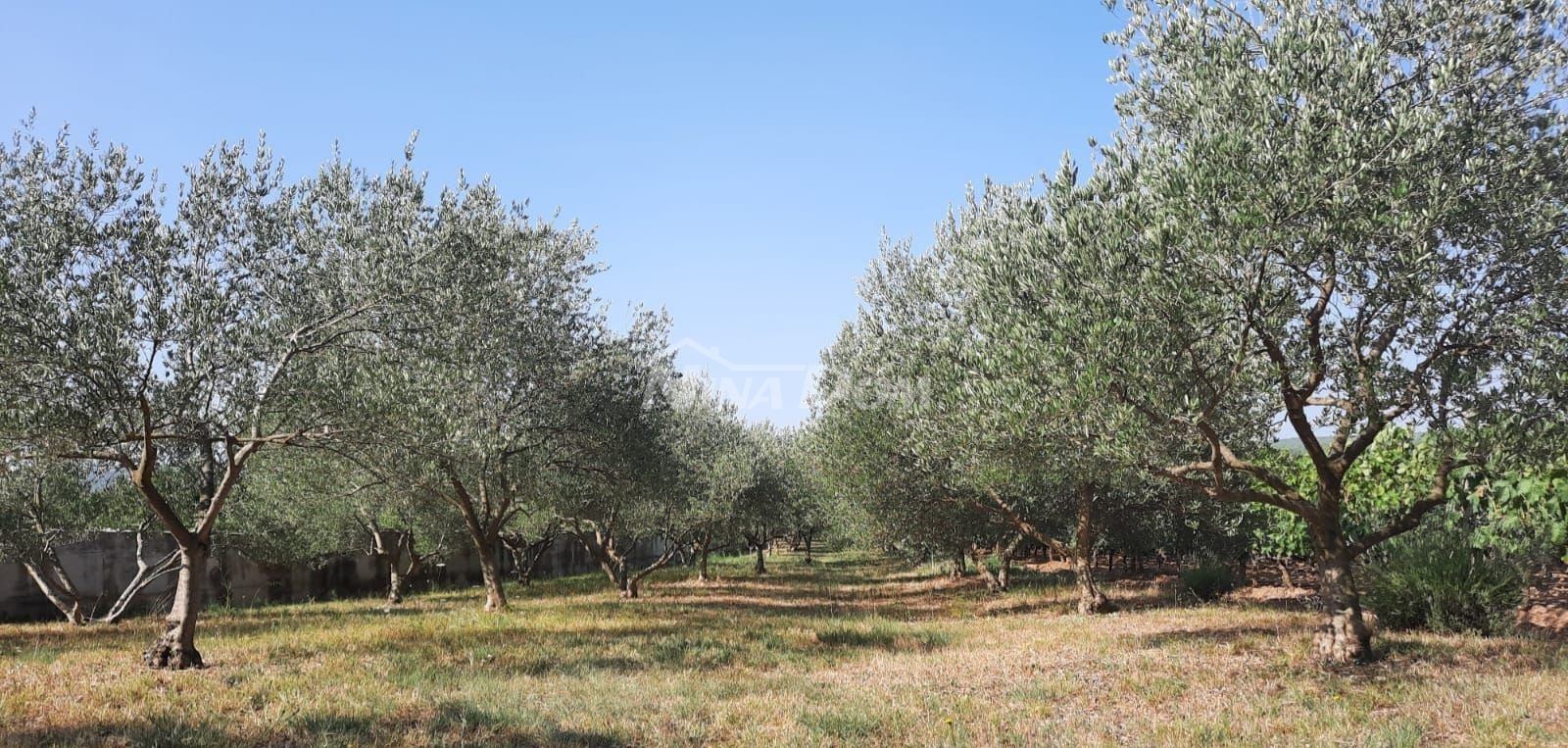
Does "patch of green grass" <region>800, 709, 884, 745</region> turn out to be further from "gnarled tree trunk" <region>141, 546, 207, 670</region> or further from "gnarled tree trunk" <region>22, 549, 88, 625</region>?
"gnarled tree trunk" <region>22, 549, 88, 625</region>

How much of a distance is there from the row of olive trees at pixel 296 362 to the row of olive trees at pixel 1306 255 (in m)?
10.4

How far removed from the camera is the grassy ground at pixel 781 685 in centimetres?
986

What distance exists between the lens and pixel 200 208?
13922mm

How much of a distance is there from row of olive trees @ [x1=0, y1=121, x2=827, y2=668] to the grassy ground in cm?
283

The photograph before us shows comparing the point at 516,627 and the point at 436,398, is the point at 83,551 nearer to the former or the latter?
the point at 516,627

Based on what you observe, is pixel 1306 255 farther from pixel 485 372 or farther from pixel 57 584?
pixel 57 584

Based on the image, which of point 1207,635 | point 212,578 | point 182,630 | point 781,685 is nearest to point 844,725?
point 781,685

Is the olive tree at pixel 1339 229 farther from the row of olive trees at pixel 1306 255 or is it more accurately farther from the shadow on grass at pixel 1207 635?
the shadow on grass at pixel 1207 635

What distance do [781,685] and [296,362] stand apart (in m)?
9.71

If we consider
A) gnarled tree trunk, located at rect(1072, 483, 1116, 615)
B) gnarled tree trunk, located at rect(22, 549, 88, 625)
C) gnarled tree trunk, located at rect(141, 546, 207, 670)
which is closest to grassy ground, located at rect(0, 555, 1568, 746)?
gnarled tree trunk, located at rect(141, 546, 207, 670)

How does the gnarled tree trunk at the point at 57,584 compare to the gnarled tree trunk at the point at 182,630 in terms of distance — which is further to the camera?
the gnarled tree trunk at the point at 57,584

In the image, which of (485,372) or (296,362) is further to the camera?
(485,372)

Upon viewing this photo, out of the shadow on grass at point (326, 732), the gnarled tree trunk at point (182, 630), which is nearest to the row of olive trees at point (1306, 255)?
the shadow on grass at point (326, 732)

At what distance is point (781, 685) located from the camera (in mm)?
13656
